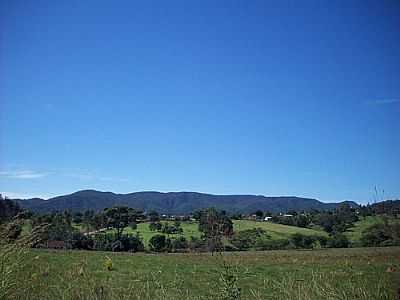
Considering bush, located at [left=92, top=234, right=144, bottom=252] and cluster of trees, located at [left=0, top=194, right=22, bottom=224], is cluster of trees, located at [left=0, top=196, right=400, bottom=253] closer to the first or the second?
bush, located at [left=92, top=234, right=144, bottom=252]

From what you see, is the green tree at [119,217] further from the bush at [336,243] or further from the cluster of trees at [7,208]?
the cluster of trees at [7,208]

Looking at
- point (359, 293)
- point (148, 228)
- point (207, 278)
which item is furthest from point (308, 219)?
point (359, 293)

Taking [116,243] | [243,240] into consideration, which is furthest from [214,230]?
[116,243]

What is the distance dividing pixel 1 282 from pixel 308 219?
58.2 meters

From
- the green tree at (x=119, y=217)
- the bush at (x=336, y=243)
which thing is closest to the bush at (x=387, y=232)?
the bush at (x=336, y=243)

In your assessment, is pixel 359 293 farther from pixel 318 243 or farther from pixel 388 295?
pixel 318 243

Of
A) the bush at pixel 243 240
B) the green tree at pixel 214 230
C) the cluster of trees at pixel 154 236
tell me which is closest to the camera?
the green tree at pixel 214 230

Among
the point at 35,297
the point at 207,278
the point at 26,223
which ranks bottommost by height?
the point at 207,278

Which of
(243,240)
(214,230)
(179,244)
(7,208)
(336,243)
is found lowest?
(179,244)

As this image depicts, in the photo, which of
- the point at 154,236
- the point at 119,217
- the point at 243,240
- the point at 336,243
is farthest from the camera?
the point at 119,217

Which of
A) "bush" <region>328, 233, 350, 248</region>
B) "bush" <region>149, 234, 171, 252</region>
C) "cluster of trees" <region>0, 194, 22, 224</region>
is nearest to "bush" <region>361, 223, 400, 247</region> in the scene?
"cluster of trees" <region>0, 194, 22, 224</region>

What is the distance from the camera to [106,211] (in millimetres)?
71188

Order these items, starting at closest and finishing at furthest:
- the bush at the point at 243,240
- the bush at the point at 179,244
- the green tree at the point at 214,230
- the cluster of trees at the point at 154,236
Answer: the green tree at the point at 214,230 < the bush at the point at 243,240 < the cluster of trees at the point at 154,236 < the bush at the point at 179,244

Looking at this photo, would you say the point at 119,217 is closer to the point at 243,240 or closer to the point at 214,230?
the point at 243,240
